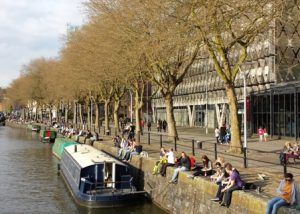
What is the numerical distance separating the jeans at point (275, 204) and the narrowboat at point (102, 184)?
11218mm

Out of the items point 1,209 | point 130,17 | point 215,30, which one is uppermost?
point 130,17

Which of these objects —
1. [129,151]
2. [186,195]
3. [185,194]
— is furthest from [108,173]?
[129,151]

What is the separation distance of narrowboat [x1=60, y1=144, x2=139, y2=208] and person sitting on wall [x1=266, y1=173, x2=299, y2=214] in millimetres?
11257

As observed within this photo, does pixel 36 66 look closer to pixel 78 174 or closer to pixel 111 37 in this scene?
pixel 111 37

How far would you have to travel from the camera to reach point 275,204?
13234 millimetres

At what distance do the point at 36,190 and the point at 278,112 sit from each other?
2513cm

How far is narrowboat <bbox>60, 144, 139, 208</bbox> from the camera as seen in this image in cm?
2325

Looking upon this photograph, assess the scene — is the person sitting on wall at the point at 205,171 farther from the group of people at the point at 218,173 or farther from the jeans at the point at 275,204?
the jeans at the point at 275,204

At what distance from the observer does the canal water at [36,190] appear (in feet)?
77.9

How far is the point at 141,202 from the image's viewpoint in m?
24.2

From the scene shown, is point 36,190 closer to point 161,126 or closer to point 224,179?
point 224,179

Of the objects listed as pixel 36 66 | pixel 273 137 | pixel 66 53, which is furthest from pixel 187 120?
pixel 36 66

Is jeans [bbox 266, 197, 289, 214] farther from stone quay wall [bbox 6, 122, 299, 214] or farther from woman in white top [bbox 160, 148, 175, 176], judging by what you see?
woman in white top [bbox 160, 148, 175, 176]

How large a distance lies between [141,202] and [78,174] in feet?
13.3
